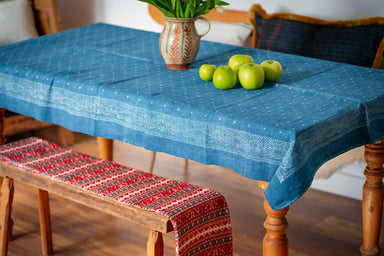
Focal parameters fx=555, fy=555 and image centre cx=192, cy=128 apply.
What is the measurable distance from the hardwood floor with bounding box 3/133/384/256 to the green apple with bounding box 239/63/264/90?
2.85ft

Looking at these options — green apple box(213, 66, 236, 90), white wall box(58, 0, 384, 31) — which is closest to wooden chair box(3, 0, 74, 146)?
white wall box(58, 0, 384, 31)

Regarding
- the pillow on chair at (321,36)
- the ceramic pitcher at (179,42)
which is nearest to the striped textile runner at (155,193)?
the ceramic pitcher at (179,42)

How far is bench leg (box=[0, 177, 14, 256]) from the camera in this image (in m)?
2.22

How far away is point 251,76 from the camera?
76.4 inches

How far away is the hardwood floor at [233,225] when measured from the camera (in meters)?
2.51

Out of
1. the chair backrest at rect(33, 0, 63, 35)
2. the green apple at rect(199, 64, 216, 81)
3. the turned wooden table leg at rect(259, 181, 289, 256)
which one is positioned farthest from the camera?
the chair backrest at rect(33, 0, 63, 35)

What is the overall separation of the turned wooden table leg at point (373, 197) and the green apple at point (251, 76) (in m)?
0.59

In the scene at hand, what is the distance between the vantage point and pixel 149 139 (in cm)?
188

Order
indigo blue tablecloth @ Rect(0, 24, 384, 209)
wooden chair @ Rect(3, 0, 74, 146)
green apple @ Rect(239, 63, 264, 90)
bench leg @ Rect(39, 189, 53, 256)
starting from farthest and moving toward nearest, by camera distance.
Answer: wooden chair @ Rect(3, 0, 74, 146) < bench leg @ Rect(39, 189, 53, 256) < green apple @ Rect(239, 63, 264, 90) < indigo blue tablecloth @ Rect(0, 24, 384, 209)

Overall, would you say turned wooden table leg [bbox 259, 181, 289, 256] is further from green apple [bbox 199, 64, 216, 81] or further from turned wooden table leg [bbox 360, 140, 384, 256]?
turned wooden table leg [bbox 360, 140, 384, 256]

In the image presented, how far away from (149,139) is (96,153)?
183cm

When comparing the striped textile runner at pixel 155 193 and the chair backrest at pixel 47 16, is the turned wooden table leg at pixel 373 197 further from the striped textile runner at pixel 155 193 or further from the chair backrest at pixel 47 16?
the chair backrest at pixel 47 16

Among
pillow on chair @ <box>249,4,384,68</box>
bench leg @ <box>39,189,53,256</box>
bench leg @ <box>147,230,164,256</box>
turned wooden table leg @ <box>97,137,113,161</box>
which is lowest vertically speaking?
bench leg @ <box>39,189,53,256</box>

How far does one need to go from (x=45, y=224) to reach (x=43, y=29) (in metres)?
1.87
